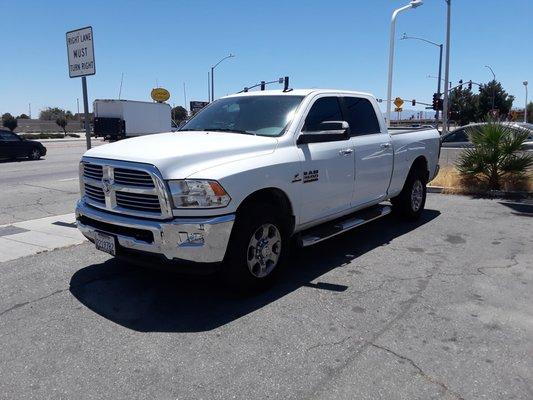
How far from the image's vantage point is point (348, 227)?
5816 millimetres

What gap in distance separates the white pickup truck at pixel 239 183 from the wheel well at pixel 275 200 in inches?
0.4

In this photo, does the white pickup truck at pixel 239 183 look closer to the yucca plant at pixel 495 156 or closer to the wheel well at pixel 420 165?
the wheel well at pixel 420 165

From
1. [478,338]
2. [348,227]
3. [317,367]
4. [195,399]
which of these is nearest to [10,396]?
[195,399]

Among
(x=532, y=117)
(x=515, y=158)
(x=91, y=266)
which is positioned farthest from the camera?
(x=532, y=117)

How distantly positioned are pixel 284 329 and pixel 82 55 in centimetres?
547

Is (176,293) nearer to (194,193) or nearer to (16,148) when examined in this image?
(194,193)

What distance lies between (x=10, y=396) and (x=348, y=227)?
3.87 meters

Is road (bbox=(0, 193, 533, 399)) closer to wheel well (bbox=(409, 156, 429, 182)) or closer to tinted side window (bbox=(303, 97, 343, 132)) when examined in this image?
tinted side window (bbox=(303, 97, 343, 132))

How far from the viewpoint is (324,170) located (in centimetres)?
542

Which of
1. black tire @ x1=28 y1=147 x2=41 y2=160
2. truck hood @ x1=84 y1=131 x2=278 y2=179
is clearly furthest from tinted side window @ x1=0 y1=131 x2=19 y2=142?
truck hood @ x1=84 y1=131 x2=278 y2=179

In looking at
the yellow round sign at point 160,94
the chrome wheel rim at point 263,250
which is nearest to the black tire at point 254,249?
the chrome wheel rim at point 263,250

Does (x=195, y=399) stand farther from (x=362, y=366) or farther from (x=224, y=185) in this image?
(x=224, y=185)

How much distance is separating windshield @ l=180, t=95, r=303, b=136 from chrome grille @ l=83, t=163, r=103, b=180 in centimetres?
139

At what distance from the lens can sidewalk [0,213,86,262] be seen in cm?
632
